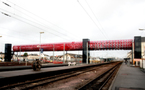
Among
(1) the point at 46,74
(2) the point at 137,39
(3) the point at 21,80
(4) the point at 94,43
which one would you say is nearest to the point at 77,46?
(4) the point at 94,43

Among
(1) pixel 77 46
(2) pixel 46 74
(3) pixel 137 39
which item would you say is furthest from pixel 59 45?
(2) pixel 46 74

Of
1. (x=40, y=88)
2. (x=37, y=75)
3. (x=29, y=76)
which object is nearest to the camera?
(x=40, y=88)

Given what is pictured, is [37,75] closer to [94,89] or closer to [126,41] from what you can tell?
[94,89]

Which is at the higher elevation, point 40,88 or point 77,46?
point 77,46

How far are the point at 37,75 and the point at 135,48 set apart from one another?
45.6m

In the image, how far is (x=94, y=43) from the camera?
63031 mm

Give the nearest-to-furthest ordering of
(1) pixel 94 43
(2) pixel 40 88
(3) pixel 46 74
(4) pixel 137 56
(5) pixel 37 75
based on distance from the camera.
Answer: (2) pixel 40 88 < (5) pixel 37 75 < (3) pixel 46 74 < (4) pixel 137 56 < (1) pixel 94 43

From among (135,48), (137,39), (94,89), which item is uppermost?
(137,39)

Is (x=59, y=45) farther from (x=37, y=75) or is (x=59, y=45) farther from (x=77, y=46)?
(x=37, y=75)

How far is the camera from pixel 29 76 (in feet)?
43.1

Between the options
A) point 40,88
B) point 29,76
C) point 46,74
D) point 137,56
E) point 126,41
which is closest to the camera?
point 40,88

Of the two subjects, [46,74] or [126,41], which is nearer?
[46,74]

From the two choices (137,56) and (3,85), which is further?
(137,56)

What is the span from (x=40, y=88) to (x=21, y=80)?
2896mm
